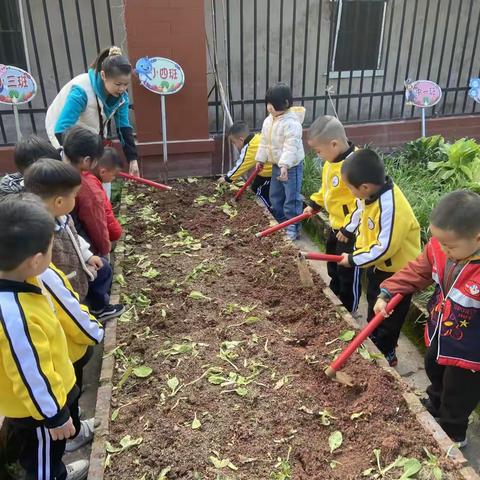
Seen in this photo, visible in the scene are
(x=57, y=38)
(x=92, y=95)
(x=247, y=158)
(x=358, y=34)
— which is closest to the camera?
(x=92, y=95)

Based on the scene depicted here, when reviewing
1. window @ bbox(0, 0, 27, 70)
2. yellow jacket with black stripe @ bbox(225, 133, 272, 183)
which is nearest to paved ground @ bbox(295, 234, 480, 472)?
yellow jacket with black stripe @ bbox(225, 133, 272, 183)

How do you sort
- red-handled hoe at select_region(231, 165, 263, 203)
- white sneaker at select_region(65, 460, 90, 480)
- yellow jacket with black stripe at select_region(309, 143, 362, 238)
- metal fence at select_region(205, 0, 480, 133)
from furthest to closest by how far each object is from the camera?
metal fence at select_region(205, 0, 480, 133)
red-handled hoe at select_region(231, 165, 263, 203)
yellow jacket with black stripe at select_region(309, 143, 362, 238)
white sneaker at select_region(65, 460, 90, 480)

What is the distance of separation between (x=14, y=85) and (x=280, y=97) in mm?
2768

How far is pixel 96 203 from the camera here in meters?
3.26

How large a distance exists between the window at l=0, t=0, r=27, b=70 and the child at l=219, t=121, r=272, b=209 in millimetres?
3511

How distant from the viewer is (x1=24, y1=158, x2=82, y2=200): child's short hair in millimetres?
2447

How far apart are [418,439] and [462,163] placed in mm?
3907

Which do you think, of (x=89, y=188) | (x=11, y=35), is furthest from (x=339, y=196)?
(x=11, y=35)

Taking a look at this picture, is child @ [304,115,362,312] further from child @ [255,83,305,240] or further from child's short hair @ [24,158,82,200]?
child's short hair @ [24,158,82,200]

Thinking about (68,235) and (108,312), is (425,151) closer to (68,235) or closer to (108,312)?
(108,312)

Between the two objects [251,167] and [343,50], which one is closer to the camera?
[251,167]

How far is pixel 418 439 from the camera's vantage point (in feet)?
7.63

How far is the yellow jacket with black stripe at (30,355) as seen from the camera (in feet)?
5.69

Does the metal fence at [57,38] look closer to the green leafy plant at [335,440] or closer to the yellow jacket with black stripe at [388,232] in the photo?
the yellow jacket with black stripe at [388,232]
